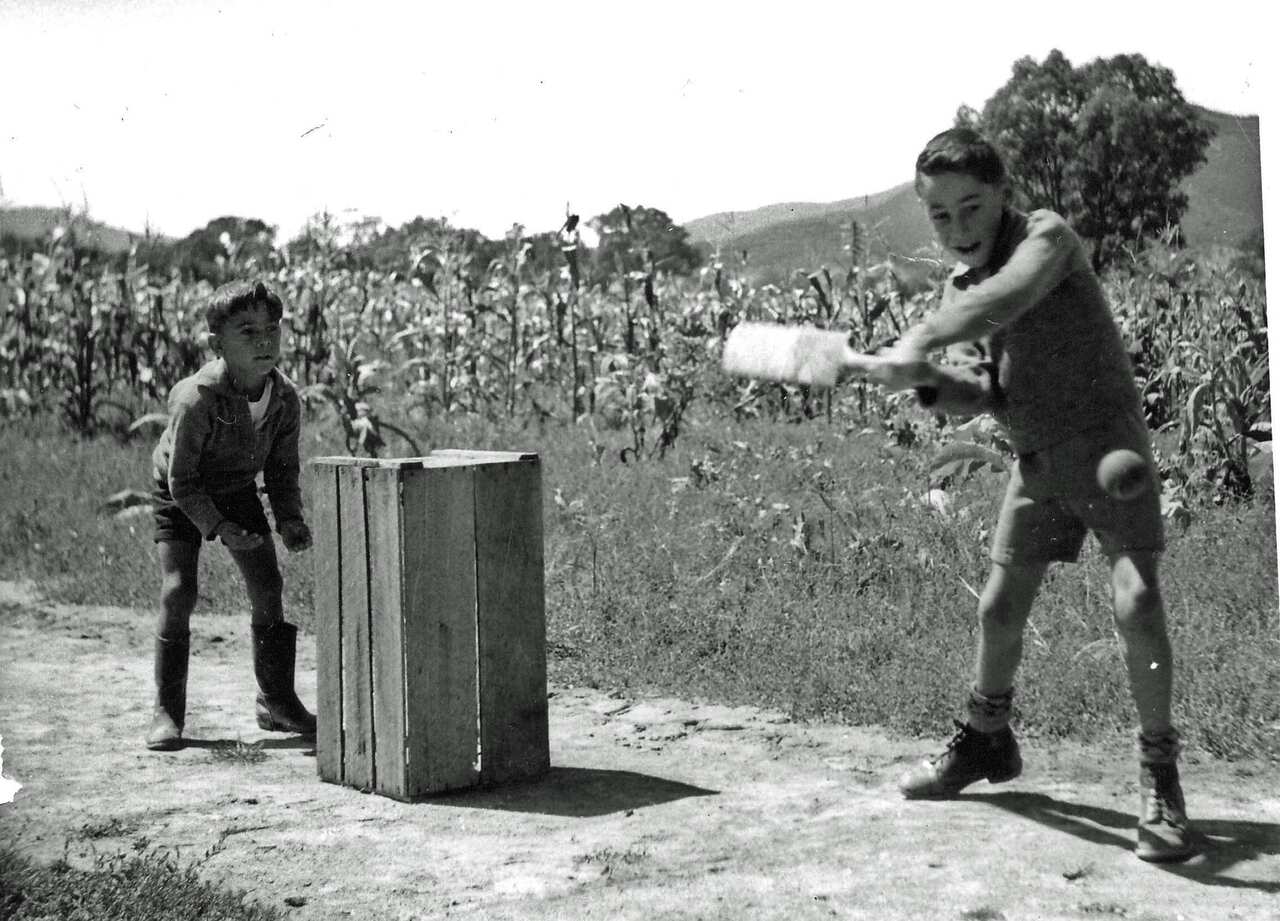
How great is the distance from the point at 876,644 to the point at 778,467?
2214 mm

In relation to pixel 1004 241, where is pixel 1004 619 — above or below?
below

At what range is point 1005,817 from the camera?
3.80m

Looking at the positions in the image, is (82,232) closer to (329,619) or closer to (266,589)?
(266,589)

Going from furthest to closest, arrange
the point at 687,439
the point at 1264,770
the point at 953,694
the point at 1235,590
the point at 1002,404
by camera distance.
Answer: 1. the point at 687,439
2. the point at 1235,590
3. the point at 953,694
4. the point at 1264,770
5. the point at 1002,404

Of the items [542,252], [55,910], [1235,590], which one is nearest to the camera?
[55,910]

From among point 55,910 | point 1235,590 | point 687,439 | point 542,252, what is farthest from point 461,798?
point 542,252

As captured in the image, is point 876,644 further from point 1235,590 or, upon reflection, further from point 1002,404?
point 1002,404

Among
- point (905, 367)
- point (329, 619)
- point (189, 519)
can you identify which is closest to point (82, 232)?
point (189, 519)

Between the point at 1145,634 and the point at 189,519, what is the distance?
301 centimetres

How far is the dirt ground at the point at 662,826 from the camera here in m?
3.33

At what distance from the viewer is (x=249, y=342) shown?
475 centimetres

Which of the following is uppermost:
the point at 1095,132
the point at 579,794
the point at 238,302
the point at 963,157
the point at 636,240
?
the point at 636,240

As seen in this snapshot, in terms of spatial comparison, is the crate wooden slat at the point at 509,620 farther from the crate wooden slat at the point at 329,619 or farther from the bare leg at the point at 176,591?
the bare leg at the point at 176,591

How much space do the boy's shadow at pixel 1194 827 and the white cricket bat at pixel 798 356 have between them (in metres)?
1.26
